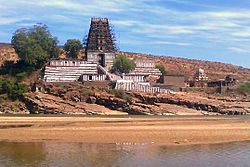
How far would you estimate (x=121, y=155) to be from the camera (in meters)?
31.7

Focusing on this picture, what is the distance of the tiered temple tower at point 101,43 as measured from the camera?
398ft

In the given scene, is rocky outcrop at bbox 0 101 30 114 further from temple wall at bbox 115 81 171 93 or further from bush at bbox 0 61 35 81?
temple wall at bbox 115 81 171 93

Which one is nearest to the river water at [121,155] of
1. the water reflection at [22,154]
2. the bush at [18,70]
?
the water reflection at [22,154]

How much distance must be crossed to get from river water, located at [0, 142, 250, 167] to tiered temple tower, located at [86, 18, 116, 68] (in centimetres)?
8397

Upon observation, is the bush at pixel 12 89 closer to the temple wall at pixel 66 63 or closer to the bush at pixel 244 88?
the temple wall at pixel 66 63

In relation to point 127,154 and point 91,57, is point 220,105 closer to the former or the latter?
point 91,57

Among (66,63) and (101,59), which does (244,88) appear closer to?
(101,59)

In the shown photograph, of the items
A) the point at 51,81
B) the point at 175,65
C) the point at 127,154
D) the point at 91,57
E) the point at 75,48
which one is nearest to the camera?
the point at 127,154

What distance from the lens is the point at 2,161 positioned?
29.1 m

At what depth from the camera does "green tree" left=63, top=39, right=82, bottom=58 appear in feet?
443

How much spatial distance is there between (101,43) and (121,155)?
9291cm

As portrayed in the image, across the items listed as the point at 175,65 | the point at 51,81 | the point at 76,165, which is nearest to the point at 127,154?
the point at 76,165

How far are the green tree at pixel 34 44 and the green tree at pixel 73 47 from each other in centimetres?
1717

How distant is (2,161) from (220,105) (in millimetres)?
70807
